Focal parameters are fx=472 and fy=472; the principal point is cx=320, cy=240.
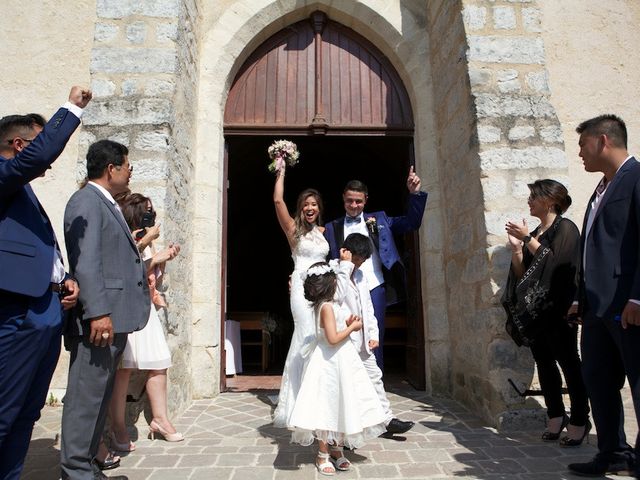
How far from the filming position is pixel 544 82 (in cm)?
413

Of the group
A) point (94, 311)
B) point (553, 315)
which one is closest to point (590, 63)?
point (553, 315)

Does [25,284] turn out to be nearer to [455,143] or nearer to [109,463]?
[109,463]

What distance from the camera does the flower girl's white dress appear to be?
2.67 metres

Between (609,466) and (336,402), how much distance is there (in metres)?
1.49

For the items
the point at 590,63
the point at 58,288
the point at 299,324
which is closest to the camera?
the point at 58,288

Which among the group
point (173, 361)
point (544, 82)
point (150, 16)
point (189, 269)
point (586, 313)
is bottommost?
point (173, 361)

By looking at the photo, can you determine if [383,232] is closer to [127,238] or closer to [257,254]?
[127,238]

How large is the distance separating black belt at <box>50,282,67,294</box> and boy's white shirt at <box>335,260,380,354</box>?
1.50 meters

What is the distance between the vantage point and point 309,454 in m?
3.01

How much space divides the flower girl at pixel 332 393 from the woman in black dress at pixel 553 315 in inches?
48.3

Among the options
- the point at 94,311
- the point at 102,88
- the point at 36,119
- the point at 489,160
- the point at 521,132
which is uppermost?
the point at 102,88

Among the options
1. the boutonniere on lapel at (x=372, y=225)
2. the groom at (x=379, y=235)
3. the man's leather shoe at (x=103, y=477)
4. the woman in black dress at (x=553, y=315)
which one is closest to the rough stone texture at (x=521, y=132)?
the woman in black dress at (x=553, y=315)

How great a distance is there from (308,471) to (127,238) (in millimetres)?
1658

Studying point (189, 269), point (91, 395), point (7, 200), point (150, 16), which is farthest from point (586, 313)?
point (150, 16)
